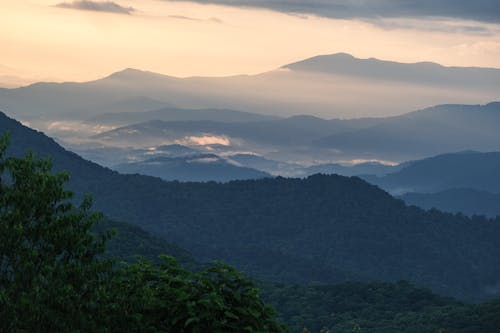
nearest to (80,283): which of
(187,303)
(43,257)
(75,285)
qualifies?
(75,285)

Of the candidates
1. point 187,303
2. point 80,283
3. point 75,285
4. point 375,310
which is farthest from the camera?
point 375,310

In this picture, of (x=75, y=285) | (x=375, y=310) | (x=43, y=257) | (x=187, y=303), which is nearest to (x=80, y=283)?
(x=75, y=285)

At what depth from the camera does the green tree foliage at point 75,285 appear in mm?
31891

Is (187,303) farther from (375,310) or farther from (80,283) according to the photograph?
(375,310)

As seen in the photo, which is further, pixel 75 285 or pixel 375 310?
pixel 375 310

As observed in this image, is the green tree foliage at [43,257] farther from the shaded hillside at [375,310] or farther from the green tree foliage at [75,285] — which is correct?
the shaded hillside at [375,310]

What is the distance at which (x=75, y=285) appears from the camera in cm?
3328

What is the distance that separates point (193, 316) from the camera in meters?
34.2

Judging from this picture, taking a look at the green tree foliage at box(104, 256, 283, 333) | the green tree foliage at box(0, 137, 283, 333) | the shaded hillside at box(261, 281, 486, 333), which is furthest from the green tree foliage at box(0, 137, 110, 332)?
the shaded hillside at box(261, 281, 486, 333)

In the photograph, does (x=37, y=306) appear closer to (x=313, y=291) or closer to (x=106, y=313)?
(x=106, y=313)

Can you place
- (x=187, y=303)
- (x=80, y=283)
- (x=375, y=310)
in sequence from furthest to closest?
(x=375, y=310) < (x=187, y=303) < (x=80, y=283)

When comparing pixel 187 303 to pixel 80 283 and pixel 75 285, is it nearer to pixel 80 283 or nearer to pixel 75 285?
pixel 80 283

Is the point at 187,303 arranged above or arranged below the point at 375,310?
above

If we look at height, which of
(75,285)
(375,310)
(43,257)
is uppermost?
(43,257)
